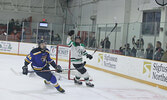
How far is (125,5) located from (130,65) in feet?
19.2

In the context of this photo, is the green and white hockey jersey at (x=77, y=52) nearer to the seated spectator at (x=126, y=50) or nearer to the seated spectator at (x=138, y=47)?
the seated spectator at (x=138, y=47)

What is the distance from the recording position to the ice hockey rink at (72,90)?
488 centimetres

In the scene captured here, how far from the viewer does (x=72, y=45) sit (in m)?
6.00

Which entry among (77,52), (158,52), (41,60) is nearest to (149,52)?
(158,52)

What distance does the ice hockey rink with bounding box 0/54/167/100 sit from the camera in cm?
488

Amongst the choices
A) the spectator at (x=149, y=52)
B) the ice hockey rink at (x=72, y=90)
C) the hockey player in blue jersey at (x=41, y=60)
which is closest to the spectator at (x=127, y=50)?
the spectator at (x=149, y=52)

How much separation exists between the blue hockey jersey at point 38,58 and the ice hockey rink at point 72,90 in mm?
612

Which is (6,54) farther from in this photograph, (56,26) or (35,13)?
(35,13)

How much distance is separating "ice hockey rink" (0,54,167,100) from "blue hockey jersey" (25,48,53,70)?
0.61 metres

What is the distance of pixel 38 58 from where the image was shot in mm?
4988

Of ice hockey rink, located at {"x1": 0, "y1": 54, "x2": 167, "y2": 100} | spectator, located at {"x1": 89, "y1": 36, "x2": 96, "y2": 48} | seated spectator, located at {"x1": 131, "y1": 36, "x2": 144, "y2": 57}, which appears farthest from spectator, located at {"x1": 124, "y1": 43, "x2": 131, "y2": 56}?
spectator, located at {"x1": 89, "y1": 36, "x2": 96, "y2": 48}

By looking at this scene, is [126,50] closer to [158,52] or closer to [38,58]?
[158,52]

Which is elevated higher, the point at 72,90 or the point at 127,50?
the point at 127,50

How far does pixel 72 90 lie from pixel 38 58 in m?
1.20
